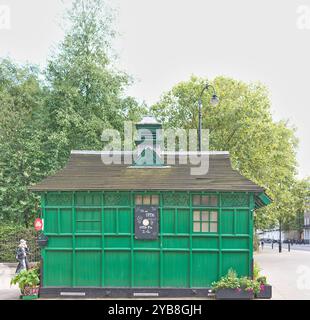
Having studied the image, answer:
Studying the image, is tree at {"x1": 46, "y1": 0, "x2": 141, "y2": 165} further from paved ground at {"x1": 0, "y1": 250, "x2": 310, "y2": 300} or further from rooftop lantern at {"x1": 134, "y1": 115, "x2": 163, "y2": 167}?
rooftop lantern at {"x1": 134, "y1": 115, "x2": 163, "y2": 167}

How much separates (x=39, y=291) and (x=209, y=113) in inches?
1096

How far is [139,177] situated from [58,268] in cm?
414

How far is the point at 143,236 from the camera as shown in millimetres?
20375

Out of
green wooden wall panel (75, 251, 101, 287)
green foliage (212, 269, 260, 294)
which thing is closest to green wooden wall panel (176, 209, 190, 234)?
green foliage (212, 269, 260, 294)

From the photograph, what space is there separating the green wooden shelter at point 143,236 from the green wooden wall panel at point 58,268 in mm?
34

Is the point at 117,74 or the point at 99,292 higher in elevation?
the point at 117,74

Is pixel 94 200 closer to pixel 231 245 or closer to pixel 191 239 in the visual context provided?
pixel 191 239

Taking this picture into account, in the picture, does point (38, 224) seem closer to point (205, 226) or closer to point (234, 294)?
point (205, 226)

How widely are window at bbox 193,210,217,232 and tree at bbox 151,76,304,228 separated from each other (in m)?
22.4

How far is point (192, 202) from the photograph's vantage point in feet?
67.3

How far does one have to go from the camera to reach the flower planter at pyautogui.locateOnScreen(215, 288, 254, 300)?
778 inches

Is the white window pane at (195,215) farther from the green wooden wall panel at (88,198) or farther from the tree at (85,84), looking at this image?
the tree at (85,84)
